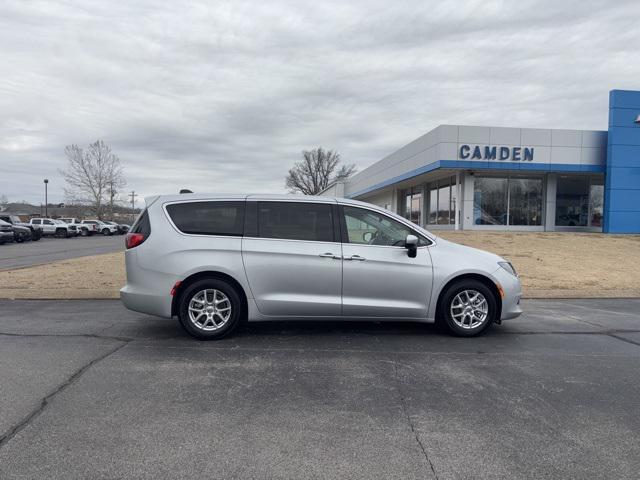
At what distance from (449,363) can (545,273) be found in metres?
9.18

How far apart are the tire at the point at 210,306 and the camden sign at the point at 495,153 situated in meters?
20.1

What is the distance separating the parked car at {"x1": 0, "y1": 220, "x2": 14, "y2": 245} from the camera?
27500 mm

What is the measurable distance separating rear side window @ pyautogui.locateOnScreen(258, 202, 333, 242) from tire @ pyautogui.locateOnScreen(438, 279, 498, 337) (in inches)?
69.4

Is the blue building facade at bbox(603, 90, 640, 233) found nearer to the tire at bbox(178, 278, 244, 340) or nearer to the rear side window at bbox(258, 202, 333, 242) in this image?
the rear side window at bbox(258, 202, 333, 242)

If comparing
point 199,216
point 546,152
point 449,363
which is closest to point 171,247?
point 199,216

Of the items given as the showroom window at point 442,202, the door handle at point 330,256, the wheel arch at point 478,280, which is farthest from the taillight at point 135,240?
the showroom window at point 442,202

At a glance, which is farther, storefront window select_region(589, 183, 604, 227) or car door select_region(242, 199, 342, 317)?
storefront window select_region(589, 183, 604, 227)

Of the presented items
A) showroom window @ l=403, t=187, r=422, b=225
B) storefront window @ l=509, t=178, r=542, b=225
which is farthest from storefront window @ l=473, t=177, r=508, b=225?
showroom window @ l=403, t=187, r=422, b=225

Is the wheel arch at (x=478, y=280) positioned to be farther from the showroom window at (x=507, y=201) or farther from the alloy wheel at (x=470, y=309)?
the showroom window at (x=507, y=201)

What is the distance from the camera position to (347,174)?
277 ft

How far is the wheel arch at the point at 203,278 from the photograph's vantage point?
5773mm

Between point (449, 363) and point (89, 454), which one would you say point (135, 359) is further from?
point (449, 363)

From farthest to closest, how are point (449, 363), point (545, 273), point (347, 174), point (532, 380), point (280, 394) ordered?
point (347, 174), point (545, 273), point (449, 363), point (532, 380), point (280, 394)

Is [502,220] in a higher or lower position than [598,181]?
lower
